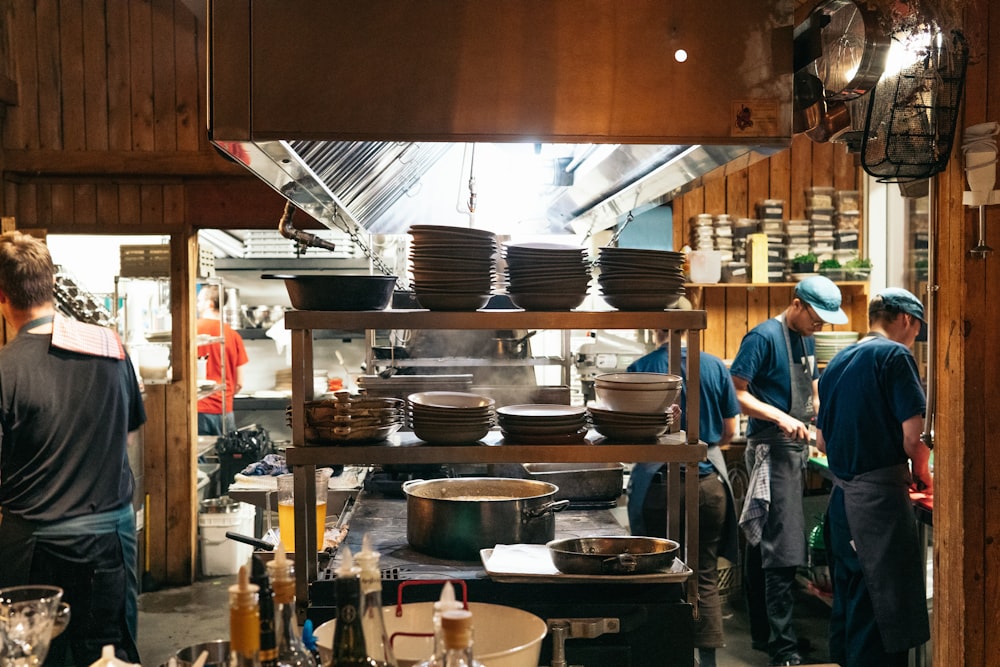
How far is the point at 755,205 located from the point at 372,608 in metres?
5.86

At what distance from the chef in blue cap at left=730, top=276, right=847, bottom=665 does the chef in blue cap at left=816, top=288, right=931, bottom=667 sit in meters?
0.62

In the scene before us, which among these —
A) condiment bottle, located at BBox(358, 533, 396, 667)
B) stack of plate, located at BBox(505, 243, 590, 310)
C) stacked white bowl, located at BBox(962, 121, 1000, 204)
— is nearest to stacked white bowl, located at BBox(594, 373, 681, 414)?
stack of plate, located at BBox(505, 243, 590, 310)

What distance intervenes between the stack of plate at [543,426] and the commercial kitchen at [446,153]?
0.22 feet

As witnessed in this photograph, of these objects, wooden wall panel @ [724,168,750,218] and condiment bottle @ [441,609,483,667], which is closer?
condiment bottle @ [441,609,483,667]

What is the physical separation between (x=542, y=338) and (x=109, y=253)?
3.56 meters

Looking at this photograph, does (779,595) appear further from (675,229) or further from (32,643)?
(32,643)

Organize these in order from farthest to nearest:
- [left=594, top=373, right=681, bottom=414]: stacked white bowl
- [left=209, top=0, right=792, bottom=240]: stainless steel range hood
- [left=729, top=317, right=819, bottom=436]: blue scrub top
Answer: [left=729, top=317, right=819, bottom=436]: blue scrub top → [left=594, top=373, right=681, bottom=414]: stacked white bowl → [left=209, top=0, right=792, bottom=240]: stainless steel range hood

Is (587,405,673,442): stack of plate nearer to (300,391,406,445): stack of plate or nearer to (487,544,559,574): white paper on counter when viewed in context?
(487,544,559,574): white paper on counter

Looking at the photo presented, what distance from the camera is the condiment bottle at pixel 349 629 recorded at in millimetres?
1328

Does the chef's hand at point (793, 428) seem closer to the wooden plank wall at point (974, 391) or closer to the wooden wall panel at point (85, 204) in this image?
the wooden plank wall at point (974, 391)

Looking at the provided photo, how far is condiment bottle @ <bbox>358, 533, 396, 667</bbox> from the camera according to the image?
138cm

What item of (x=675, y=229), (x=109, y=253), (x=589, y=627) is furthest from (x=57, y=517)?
(x=675, y=229)

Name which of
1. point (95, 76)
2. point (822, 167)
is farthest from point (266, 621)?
point (822, 167)

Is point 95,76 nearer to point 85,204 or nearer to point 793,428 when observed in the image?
point 85,204
